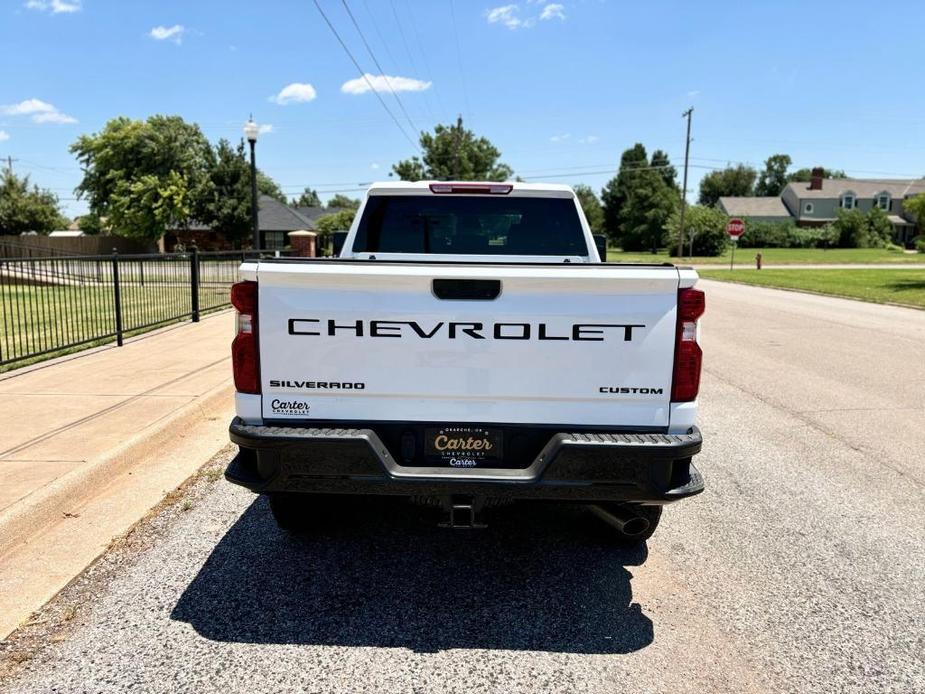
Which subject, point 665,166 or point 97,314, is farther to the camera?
point 665,166

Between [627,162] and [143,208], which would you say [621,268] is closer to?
[143,208]

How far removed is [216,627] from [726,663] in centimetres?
227

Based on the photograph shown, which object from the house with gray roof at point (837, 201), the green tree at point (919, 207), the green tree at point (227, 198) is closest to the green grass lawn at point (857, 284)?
the green tree at point (919, 207)

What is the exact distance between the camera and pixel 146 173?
52906 mm

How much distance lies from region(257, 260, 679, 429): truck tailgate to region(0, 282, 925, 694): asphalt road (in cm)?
97

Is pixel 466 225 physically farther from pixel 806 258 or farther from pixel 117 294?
pixel 806 258

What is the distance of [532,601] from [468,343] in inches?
54.1

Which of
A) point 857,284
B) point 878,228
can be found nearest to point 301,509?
point 857,284

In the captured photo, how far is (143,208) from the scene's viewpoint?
51.4 m

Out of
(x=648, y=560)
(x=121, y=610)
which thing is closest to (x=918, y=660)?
(x=648, y=560)

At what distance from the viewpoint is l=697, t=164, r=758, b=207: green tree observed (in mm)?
123625

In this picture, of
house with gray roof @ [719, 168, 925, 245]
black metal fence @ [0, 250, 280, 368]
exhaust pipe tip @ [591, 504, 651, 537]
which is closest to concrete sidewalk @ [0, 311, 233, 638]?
black metal fence @ [0, 250, 280, 368]

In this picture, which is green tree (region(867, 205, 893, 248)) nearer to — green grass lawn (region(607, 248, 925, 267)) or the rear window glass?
green grass lawn (region(607, 248, 925, 267))

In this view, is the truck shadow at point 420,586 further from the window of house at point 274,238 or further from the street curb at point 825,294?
the window of house at point 274,238
